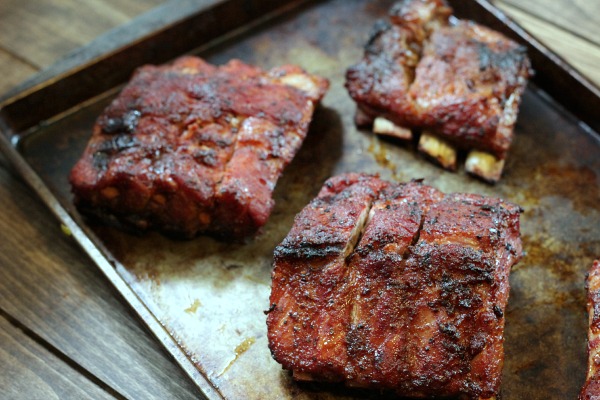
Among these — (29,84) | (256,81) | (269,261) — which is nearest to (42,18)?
(29,84)

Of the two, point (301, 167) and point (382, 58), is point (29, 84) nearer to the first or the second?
point (301, 167)

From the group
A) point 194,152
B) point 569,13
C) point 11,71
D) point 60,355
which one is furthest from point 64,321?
point 569,13

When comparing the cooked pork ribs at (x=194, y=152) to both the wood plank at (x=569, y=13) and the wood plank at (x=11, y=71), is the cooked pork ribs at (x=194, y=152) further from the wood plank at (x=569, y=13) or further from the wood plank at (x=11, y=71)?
the wood plank at (x=569, y=13)

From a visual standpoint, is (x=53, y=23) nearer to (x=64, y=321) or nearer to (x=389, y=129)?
(x=64, y=321)

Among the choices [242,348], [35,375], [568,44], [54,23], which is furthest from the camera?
[54,23]

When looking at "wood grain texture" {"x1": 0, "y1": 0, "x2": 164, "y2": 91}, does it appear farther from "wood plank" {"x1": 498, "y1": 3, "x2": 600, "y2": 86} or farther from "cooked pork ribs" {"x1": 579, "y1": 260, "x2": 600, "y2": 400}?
"cooked pork ribs" {"x1": 579, "y1": 260, "x2": 600, "y2": 400}

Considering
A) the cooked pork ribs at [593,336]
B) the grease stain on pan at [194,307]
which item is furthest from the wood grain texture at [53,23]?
the cooked pork ribs at [593,336]

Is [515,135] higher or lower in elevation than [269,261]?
higher
